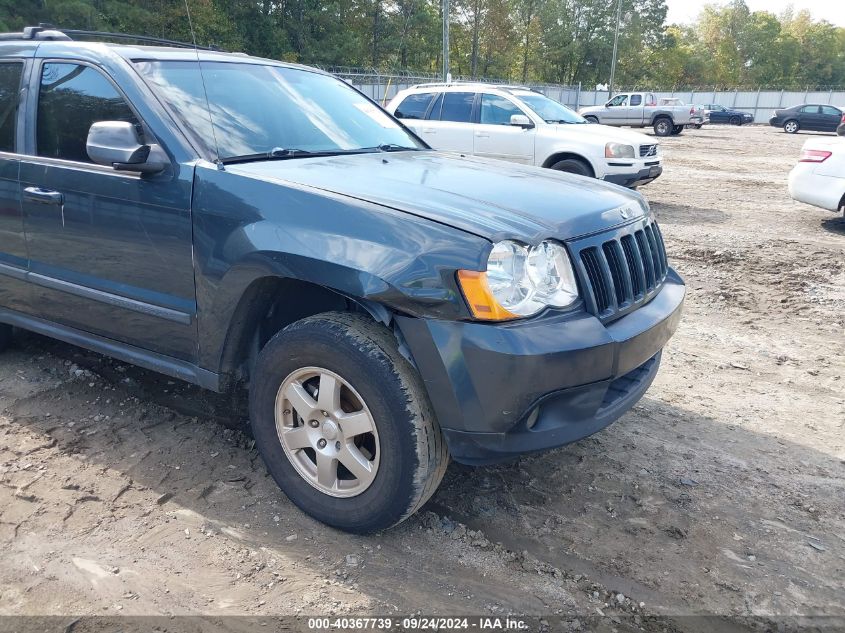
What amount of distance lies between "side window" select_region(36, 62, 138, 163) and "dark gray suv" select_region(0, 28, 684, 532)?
0.04ft

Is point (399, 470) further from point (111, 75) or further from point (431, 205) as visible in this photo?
point (111, 75)

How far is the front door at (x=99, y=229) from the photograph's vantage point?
114 inches

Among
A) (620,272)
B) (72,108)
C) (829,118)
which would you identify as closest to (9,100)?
(72,108)

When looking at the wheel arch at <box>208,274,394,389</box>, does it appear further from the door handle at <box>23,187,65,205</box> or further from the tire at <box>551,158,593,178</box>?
the tire at <box>551,158,593,178</box>

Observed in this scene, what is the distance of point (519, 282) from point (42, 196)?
2455 mm

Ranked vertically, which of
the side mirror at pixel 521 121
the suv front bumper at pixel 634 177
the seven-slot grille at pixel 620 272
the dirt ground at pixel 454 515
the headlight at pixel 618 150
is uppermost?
the side mirror at pixel 521 121

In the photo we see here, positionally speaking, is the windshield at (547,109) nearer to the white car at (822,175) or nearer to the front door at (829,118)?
the white car at (822,175)

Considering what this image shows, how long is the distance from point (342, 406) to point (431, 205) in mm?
848

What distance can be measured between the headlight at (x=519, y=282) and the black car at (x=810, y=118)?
37.3 meters

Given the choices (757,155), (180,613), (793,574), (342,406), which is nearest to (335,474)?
(342,406)

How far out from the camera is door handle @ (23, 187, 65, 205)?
3.27 metres

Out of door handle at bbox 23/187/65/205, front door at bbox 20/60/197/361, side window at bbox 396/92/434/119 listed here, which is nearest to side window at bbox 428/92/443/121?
side window at bbox 396/92/434/119

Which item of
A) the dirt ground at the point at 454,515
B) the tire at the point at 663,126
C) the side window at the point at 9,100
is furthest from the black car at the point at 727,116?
the side window at the point at 9,100

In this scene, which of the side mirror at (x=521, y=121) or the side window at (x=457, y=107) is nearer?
the side mirror at (x=521, y=121)
